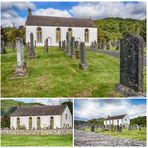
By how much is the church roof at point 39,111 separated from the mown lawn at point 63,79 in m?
0.33

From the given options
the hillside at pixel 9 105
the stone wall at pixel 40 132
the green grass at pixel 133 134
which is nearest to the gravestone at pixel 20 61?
the hillside at pixel 9 105

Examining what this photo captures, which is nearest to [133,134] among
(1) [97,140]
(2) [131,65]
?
(1) [97,140]

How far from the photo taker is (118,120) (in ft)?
35.0

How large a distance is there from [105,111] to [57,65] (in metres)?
1.83

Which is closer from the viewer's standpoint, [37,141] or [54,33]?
[37,141]

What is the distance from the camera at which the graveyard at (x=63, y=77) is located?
424 inches

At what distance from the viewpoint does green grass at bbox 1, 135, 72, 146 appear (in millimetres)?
10609

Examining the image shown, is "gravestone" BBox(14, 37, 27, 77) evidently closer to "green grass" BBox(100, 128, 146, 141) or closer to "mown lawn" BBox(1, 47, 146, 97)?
"mown lawn" BBox(1, 47, 146, 97)

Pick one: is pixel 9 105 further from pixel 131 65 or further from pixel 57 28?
pixel 131 65

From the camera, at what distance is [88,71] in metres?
11.2

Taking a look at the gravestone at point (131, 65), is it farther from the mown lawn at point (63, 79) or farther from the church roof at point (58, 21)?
the church roof at point (58, 21)

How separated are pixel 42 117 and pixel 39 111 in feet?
0.55

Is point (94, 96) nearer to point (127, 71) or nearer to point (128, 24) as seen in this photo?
point (127, 71)

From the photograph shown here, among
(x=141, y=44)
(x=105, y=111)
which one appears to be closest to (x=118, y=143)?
(x=105, y=111)
